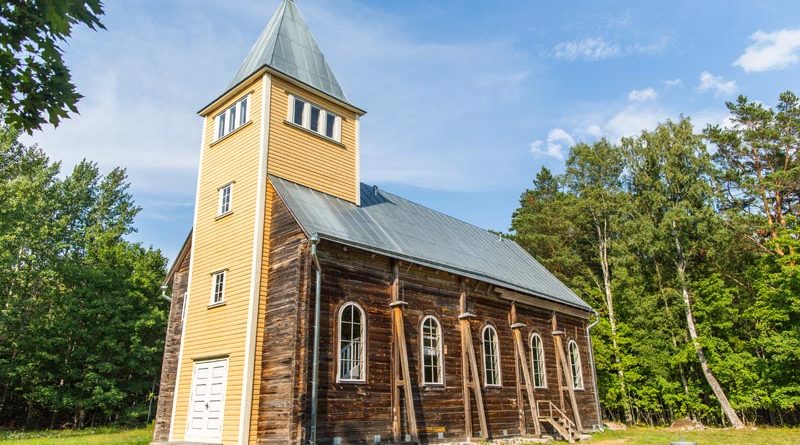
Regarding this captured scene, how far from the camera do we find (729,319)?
2850cm

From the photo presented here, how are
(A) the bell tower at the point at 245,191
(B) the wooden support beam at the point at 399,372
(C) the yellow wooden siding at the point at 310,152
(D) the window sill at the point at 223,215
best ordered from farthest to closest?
(C) the yellow wooden siding at the point at 310,152
(D) the window sill at the point at 223,215
(B) the wooden support beam at the point at 399,372
(A) the bell tower at the point at 245,191

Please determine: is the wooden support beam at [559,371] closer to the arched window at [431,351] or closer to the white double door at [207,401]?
the arched window at [431,351]

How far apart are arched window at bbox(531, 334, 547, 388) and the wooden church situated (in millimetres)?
84

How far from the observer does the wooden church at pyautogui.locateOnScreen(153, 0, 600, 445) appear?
13.0m

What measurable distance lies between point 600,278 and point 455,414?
25.3 m

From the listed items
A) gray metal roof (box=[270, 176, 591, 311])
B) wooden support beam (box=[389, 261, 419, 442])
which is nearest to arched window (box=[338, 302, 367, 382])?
wooden support beam (box=[389, 261, 419, 442])

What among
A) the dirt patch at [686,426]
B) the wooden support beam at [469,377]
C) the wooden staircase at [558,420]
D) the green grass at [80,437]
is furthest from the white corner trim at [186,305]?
the dirt patch at [686,426]

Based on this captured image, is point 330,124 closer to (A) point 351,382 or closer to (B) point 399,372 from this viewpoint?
(B) point 399,372

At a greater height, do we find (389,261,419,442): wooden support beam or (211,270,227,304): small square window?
(211,270,227,304): small square window

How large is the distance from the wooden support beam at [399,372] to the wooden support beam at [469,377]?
2196 mm

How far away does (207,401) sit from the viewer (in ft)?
45.4

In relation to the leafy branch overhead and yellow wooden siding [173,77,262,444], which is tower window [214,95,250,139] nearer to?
yellow wooden siding [173,77,262,444]

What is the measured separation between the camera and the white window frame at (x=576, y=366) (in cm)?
2277

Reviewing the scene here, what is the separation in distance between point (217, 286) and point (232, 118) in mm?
5463
